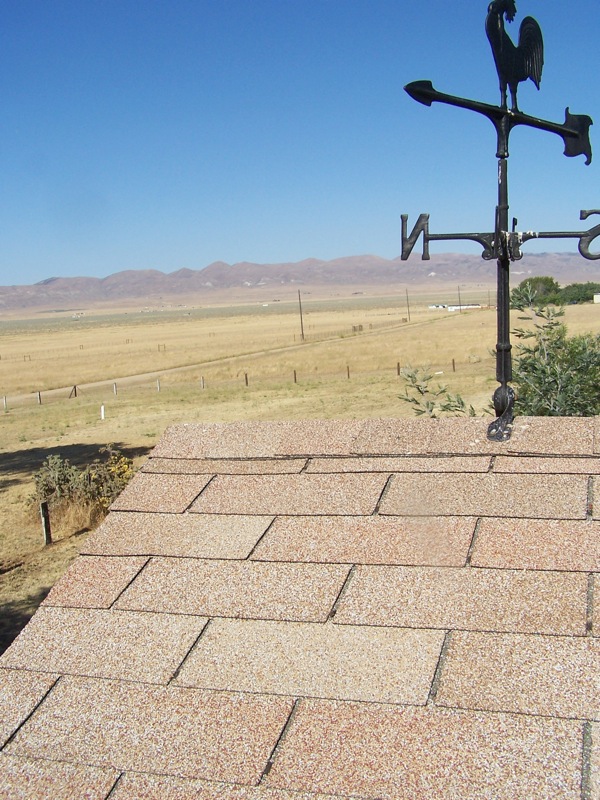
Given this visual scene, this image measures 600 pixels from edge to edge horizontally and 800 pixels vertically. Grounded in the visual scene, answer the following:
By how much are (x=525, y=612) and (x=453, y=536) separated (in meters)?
0.43

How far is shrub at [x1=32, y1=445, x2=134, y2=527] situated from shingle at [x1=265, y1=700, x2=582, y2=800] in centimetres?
1206

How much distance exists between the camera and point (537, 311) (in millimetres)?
7414

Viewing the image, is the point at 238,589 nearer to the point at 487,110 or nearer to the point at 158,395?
the point at 487,110

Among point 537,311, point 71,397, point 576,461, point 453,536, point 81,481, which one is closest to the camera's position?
point 453,536

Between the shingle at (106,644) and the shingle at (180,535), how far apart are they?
0.34 m

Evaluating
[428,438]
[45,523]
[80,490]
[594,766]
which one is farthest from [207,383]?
[594,766]

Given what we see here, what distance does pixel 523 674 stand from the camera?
2248 millimetres

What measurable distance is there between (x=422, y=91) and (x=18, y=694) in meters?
2.78

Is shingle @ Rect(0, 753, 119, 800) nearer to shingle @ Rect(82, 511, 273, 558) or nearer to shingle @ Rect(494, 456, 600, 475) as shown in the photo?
shingle @ Rect(82, 511, 273, 558)

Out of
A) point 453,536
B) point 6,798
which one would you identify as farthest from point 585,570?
point 6,798

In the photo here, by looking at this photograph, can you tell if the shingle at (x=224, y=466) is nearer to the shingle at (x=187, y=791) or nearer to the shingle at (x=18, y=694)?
the shingle at (x=18, y=694)

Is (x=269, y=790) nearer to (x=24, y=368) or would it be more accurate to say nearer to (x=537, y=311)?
(x=537, y=311)

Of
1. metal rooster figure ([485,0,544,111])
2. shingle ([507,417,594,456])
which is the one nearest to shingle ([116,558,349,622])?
shingle ([507,417,594,456])

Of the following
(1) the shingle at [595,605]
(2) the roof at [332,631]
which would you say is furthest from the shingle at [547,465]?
(1) the shingle at [595,605]
